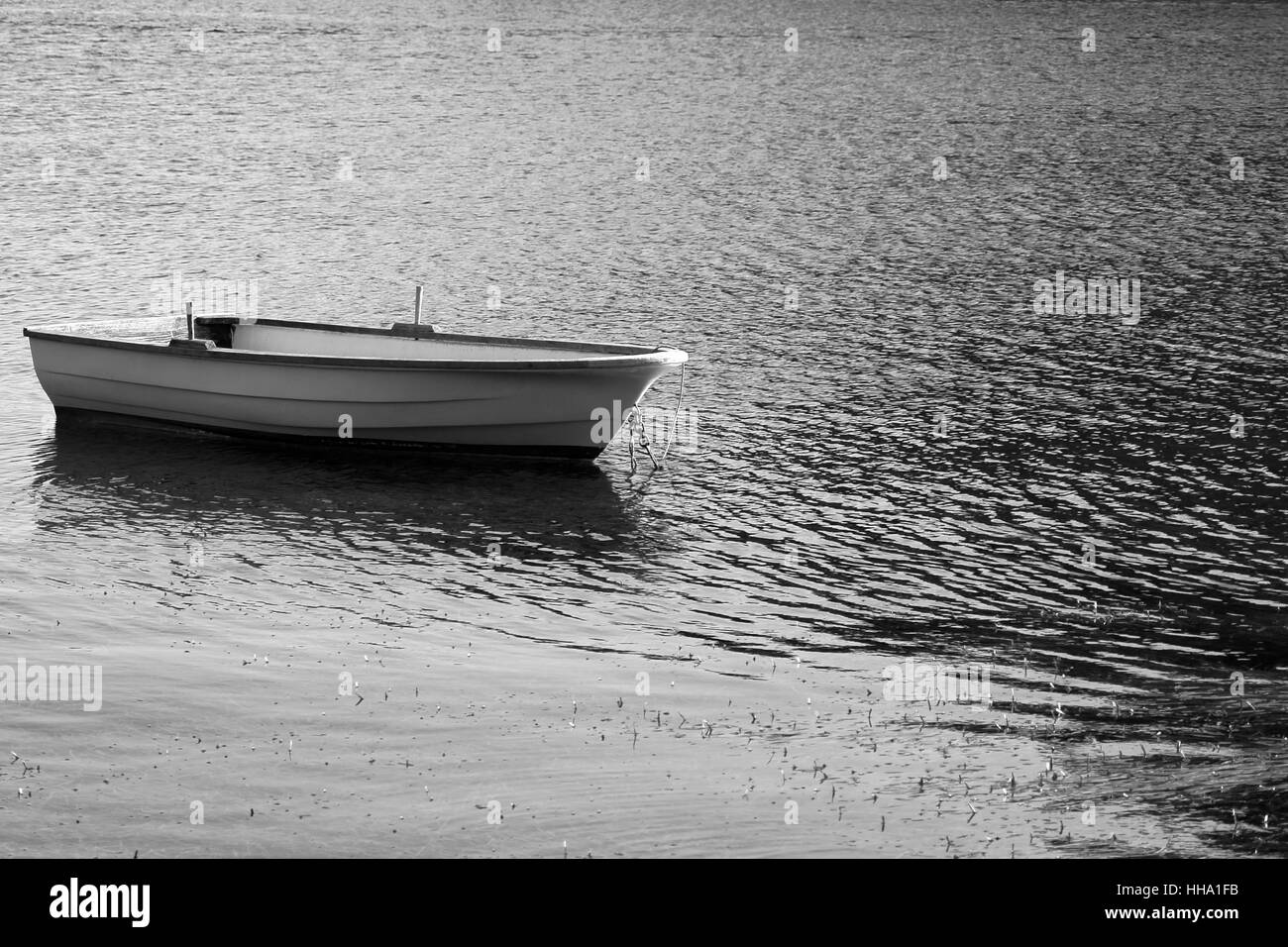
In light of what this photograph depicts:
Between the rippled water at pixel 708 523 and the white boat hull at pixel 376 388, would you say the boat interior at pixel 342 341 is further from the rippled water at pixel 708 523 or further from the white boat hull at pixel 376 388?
the rippled water at pixel 708 523

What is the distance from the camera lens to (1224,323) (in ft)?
131

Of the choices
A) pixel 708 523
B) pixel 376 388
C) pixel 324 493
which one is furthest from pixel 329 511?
pixel 708 523

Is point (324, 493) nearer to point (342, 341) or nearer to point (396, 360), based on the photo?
point (396, 360)

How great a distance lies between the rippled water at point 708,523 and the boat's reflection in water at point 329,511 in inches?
4.7

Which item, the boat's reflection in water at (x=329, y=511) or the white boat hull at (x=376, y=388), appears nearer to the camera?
the boat's reflection in water at (x=329, y=511)

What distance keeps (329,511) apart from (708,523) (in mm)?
6391

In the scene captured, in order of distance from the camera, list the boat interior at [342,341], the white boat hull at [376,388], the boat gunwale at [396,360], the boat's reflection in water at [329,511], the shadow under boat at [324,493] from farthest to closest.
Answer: the boat interior at [342,341] → the white boat hull at [376,388] → the boat gunwale at [396,360] → the shadow under boat at [324,493] → the boat's reflection in water at [329,511]

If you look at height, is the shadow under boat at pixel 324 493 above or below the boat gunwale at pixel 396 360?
below

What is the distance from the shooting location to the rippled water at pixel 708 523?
1638cm

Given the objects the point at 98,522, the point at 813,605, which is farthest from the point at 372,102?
the point at 813,605

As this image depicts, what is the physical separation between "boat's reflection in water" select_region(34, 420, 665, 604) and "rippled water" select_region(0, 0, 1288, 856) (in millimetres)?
120

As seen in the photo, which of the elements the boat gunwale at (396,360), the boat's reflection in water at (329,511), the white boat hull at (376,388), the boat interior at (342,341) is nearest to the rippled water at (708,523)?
the boat's reflection in water at (329,511)

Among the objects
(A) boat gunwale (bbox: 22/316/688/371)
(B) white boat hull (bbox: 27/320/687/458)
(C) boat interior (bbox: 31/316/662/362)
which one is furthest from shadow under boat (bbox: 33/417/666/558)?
(C) boat interior (bbox: 31/316/662/362)

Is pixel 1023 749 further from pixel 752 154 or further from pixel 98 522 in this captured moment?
pixel 752 154
